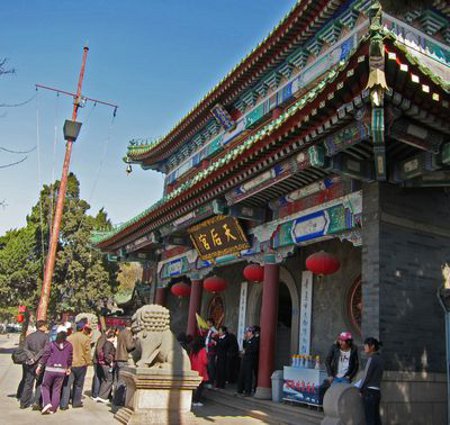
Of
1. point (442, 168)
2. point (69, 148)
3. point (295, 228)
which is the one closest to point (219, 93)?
point (69, 148)

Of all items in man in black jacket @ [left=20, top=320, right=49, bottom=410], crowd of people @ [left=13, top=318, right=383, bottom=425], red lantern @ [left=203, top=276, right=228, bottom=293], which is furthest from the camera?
red lantern @ [left=203, top=276, right=228, bottom=293]

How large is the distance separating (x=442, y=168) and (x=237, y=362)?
661 centimetres

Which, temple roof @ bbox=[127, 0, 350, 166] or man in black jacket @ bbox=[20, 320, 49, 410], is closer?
man in black jacket @ bbox=[20, 320, 49, 410]

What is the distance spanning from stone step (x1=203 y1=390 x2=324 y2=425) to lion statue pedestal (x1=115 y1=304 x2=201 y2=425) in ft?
6.52

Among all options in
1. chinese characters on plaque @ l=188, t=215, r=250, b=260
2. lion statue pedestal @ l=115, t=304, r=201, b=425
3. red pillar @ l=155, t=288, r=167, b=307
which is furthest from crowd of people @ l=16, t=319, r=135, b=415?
red pillar @ l=155, t=288, r=167, b=307

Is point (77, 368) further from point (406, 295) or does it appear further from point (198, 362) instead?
point (406, 295)

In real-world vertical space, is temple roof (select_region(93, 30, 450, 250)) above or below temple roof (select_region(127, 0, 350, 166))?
below

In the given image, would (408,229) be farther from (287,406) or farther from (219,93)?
(219,93)

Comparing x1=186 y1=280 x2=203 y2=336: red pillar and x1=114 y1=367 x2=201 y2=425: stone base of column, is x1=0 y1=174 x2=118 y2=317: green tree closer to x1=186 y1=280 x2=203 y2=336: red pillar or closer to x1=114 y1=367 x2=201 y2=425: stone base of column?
x1=186 y1=280 x2=203 y2=336: red pillar

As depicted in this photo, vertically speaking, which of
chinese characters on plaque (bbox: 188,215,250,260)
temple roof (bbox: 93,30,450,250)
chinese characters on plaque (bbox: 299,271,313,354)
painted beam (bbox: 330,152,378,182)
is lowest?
chinese characters on plaque (bbox: 299,271,313,354)

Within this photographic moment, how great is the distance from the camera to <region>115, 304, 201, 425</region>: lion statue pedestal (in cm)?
555

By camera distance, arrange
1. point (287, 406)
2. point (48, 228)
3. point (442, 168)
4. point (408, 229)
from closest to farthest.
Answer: point (442, 168)
point (408, 229)
point (287, 406)
point (48, 228)

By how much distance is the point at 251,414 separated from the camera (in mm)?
7688

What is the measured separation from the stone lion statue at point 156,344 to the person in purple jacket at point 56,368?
6.15 ft
